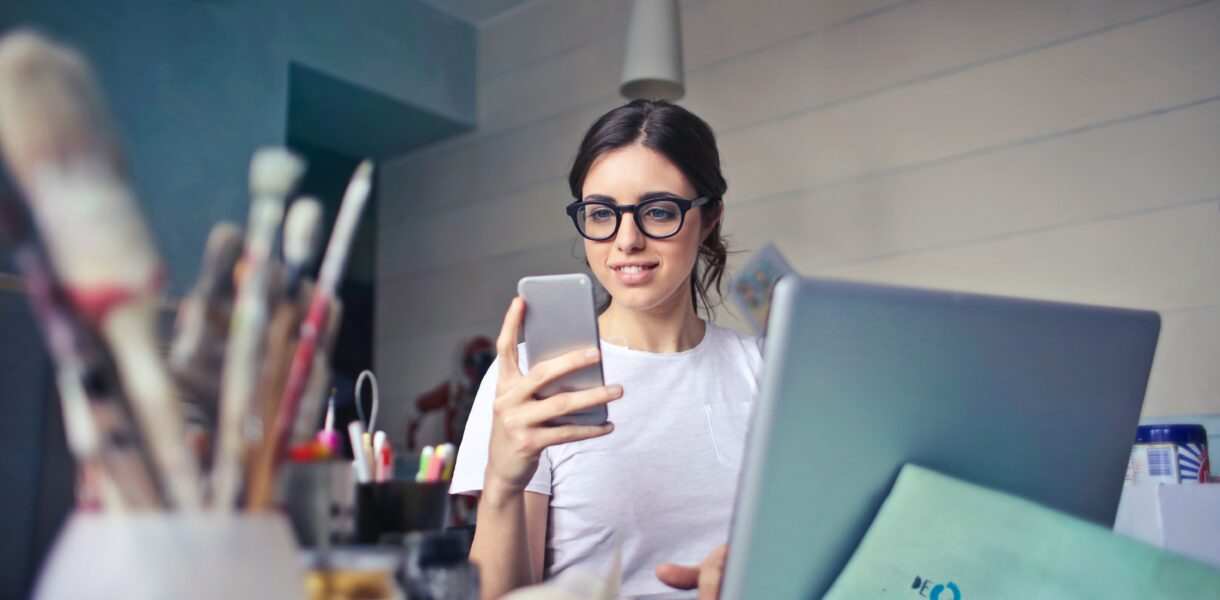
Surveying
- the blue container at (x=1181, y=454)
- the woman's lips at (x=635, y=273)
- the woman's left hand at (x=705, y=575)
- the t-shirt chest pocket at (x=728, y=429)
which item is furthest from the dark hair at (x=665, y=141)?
the woman's left hand at (x=705, y=575)

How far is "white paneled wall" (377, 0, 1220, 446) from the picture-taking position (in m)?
2.14

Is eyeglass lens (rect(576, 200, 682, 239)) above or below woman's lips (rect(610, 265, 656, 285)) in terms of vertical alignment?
above

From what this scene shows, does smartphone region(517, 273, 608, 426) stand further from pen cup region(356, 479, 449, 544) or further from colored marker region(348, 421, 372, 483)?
pen cup region(356, 479, 449, 544)

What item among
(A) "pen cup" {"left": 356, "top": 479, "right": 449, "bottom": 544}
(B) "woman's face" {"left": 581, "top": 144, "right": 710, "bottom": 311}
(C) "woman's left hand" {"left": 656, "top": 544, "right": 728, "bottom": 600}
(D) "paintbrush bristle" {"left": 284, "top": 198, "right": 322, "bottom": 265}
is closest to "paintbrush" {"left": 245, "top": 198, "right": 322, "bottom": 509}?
(D) "paintbrush bristle" {"left": 284, "top": 198, "right": 322, "bottom": 265}

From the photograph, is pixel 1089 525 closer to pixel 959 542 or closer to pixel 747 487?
pixel 959 542

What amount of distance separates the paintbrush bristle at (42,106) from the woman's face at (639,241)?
3.16 feet

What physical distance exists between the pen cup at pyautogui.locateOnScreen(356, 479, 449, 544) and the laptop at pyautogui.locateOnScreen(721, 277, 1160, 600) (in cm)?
21

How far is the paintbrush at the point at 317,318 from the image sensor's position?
42 cm

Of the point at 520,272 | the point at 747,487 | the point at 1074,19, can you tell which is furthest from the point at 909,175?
the point at 747,487

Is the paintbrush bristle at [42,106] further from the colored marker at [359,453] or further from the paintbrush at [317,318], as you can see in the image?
the colored marker at [359,453]

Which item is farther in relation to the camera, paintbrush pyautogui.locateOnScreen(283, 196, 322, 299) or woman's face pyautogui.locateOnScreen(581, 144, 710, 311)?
woman's face pyautogui.locateOnScreen(581, 144, 710, 311)

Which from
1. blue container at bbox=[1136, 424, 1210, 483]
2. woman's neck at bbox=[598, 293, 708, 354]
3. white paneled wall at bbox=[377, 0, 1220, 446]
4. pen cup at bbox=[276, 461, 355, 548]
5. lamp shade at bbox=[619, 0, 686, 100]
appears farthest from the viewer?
lamp shade at bbox=[619, 0, 686, 100]

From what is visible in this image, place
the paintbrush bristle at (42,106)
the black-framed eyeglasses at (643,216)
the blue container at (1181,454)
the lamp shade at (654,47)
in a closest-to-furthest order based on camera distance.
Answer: the paintbrush bristle at (42,106), the blue container at (1181,454), the black-framed eyeglasses at (643,216), the lamp shade at (654,47)

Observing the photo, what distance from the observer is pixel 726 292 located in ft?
9.39
